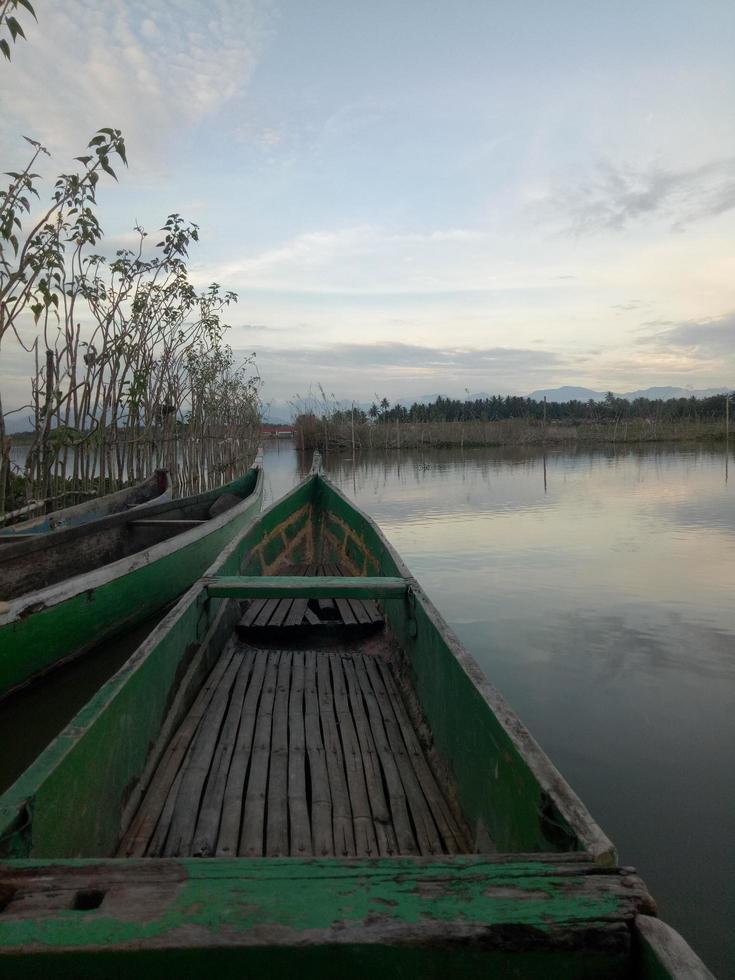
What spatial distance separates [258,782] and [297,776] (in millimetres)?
150

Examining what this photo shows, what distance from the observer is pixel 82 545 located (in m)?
5.47

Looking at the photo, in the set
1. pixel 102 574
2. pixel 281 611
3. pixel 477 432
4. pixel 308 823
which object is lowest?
pixel 308 823

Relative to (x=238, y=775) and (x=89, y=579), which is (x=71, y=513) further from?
(x=238, y=775)

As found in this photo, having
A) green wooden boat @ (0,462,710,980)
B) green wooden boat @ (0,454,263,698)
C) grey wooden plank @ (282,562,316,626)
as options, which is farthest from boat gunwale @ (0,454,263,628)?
grey wooden plank @ (282,562,316,626)

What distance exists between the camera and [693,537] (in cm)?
898

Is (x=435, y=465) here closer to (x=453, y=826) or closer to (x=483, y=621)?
(x=483, y=621)

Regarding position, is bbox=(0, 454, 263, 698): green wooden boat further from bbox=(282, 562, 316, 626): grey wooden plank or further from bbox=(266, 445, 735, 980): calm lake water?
bbox=(266, 445, 735, 980): calm lake water

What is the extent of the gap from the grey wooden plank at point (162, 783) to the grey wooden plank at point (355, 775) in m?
0.64

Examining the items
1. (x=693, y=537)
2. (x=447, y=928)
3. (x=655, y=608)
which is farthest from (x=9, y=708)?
(x=693, y=537)

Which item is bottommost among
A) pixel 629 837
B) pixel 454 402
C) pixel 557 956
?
pixel 629 837

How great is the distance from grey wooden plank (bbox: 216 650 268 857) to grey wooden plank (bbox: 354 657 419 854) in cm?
53

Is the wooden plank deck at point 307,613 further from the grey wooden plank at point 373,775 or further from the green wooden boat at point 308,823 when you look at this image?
the grey wooden plank at point 373,775

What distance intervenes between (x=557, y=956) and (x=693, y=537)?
9.06 m

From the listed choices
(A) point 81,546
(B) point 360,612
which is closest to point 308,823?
(B) point 360,612
